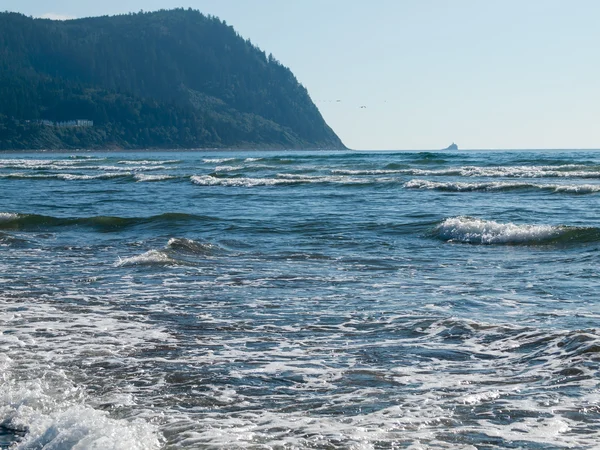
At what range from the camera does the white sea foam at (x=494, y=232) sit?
15164 mm

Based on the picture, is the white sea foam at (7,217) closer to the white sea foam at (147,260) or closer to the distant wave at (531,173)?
the white sea foam at (147,260)

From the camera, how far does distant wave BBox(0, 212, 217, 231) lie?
1938 cm

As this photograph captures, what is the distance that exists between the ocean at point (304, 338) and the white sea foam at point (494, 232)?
0.05 metres

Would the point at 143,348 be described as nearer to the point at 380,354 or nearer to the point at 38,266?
the point at 380,354

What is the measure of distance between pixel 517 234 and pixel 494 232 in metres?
0.48

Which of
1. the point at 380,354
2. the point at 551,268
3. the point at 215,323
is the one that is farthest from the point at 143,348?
the point at 551,268

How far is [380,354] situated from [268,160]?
6400cm

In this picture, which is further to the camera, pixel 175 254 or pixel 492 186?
pixel 492 186

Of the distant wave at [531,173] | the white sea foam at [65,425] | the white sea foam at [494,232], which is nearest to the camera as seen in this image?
the white sea foam at [65,425]

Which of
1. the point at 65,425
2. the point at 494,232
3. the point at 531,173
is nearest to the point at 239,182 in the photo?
the point at 531,173

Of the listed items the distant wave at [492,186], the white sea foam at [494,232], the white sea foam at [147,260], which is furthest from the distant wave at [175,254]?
the distant wave at [492,186]

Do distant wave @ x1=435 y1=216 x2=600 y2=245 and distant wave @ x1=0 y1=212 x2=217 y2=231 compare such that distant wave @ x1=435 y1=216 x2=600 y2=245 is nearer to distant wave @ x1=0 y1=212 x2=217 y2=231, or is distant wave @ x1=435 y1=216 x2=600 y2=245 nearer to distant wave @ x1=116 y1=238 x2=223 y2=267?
distant wave @ x1=116 y1=238 x2=223 y2=267

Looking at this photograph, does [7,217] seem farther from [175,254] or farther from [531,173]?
[531,173]

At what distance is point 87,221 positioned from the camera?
784 inches
